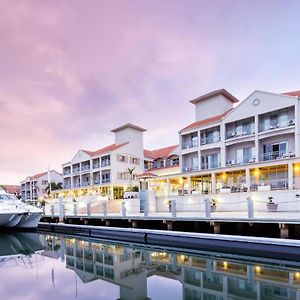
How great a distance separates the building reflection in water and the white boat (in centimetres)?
921

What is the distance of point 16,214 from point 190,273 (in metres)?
17.0

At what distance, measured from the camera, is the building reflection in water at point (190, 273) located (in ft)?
31.2

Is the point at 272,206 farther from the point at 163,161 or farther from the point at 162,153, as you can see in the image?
the point at 162,153

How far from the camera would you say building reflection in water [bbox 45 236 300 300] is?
9.52 meters

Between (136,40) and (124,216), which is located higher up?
(136,40)

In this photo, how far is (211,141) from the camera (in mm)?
32844

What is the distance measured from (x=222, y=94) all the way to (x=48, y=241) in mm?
26157

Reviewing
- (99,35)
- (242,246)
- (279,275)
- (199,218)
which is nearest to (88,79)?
(99,35)

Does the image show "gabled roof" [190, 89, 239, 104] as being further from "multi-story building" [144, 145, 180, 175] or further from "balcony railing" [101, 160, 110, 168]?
"balcony railing" [101, 160, 110, 168]

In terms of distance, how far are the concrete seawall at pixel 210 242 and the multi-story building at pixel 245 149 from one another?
31.2 ft

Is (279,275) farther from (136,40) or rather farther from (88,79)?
(88,79)

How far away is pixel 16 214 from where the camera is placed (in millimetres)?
23594

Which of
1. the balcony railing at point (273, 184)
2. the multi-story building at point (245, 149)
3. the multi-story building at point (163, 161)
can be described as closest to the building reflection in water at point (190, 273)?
the multi-story building at point (245, 149)

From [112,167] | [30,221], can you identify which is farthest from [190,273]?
[112,167]
